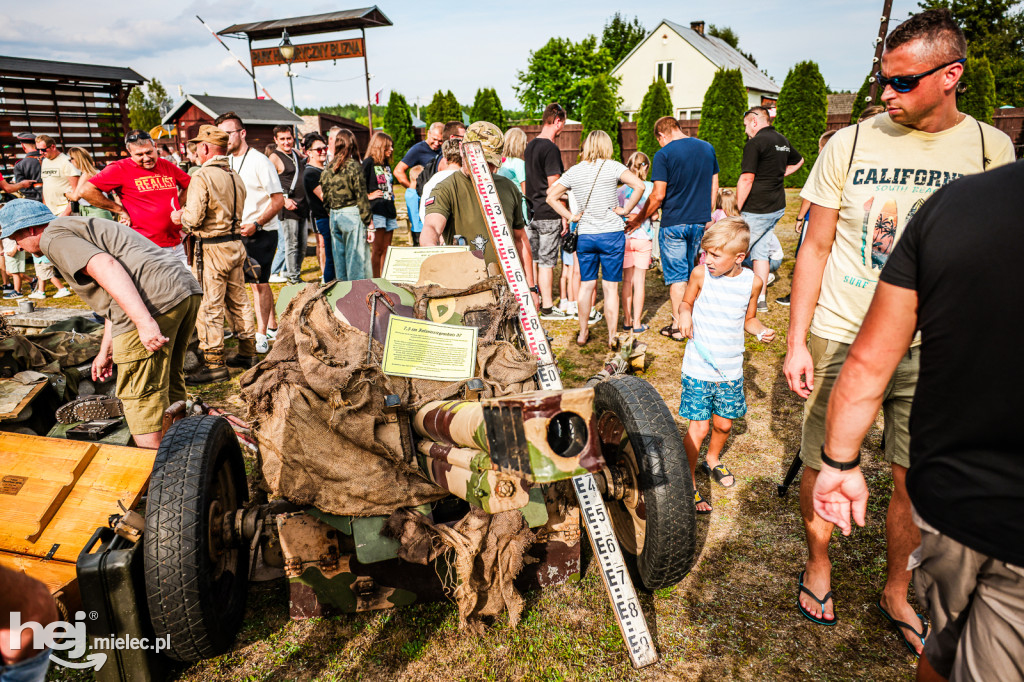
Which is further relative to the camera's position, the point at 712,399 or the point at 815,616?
the point at 712,399

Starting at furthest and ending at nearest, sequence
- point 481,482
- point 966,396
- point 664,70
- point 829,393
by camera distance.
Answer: point 664,70 < point 829,393 < point 481,482 < point 966,396

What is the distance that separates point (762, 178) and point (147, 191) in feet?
19.9

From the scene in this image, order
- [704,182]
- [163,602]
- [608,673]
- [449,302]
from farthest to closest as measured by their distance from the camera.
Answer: [704,182]
[449,302]
[608,673]
[163,602]

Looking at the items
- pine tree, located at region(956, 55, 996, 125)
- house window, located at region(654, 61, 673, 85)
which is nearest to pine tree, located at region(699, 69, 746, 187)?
pine tree, located at region(956, 55, 996, 125)

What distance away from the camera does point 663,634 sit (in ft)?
8.35

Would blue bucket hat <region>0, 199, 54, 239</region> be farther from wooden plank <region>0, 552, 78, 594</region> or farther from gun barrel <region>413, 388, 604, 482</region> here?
gun barrel <region>413, 388, 604, 482</region>

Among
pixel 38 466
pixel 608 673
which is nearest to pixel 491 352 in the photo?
pixel 608 673

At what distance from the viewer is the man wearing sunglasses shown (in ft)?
7.05

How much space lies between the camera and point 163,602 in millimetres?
2188

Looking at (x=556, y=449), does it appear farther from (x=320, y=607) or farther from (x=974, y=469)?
(x=320, y=607)

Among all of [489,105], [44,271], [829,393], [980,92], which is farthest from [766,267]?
[489,105]

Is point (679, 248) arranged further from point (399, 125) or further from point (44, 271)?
point (399, 125)

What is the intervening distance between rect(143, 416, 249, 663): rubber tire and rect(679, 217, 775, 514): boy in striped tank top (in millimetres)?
2337

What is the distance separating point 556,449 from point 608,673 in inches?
51.2
